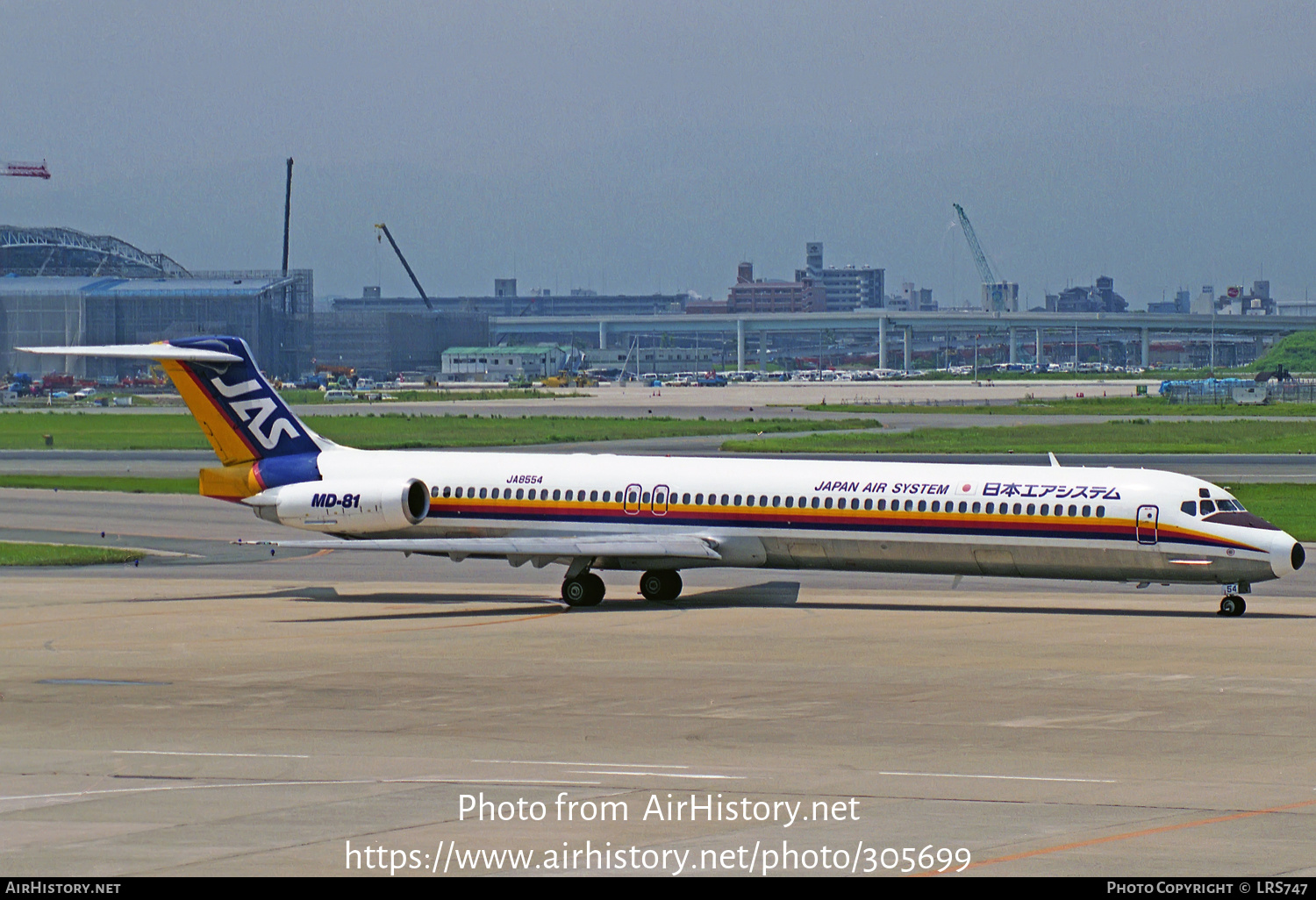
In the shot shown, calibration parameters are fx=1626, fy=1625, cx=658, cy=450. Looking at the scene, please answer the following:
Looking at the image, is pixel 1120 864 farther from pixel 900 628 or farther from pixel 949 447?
pixel 949 447

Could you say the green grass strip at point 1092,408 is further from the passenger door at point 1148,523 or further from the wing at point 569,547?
the wing at point 569,547

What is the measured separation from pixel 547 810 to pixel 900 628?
16100 mm

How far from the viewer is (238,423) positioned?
38.4 meters

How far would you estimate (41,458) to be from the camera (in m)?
80.4

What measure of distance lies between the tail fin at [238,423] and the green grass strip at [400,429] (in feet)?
151

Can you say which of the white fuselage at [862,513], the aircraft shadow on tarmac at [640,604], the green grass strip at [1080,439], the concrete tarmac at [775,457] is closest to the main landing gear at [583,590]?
the aircraft shadow on tarmac at [640,604]

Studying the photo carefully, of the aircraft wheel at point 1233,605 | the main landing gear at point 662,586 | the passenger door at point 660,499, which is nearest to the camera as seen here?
the aircraft wheel at point 1233,605

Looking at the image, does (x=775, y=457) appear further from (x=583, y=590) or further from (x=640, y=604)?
(x=583, y=590)

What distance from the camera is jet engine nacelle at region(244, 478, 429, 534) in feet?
119

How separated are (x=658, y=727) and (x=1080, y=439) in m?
71.2

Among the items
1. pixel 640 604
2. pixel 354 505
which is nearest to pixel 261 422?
pixel 354 505

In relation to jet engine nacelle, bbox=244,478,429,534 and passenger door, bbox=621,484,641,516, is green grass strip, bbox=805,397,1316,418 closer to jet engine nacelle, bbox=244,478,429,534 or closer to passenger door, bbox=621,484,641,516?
passenger door, bbox=621,484,641,516

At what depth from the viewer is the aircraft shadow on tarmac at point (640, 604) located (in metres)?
33.7

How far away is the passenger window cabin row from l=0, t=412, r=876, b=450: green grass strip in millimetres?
48193
